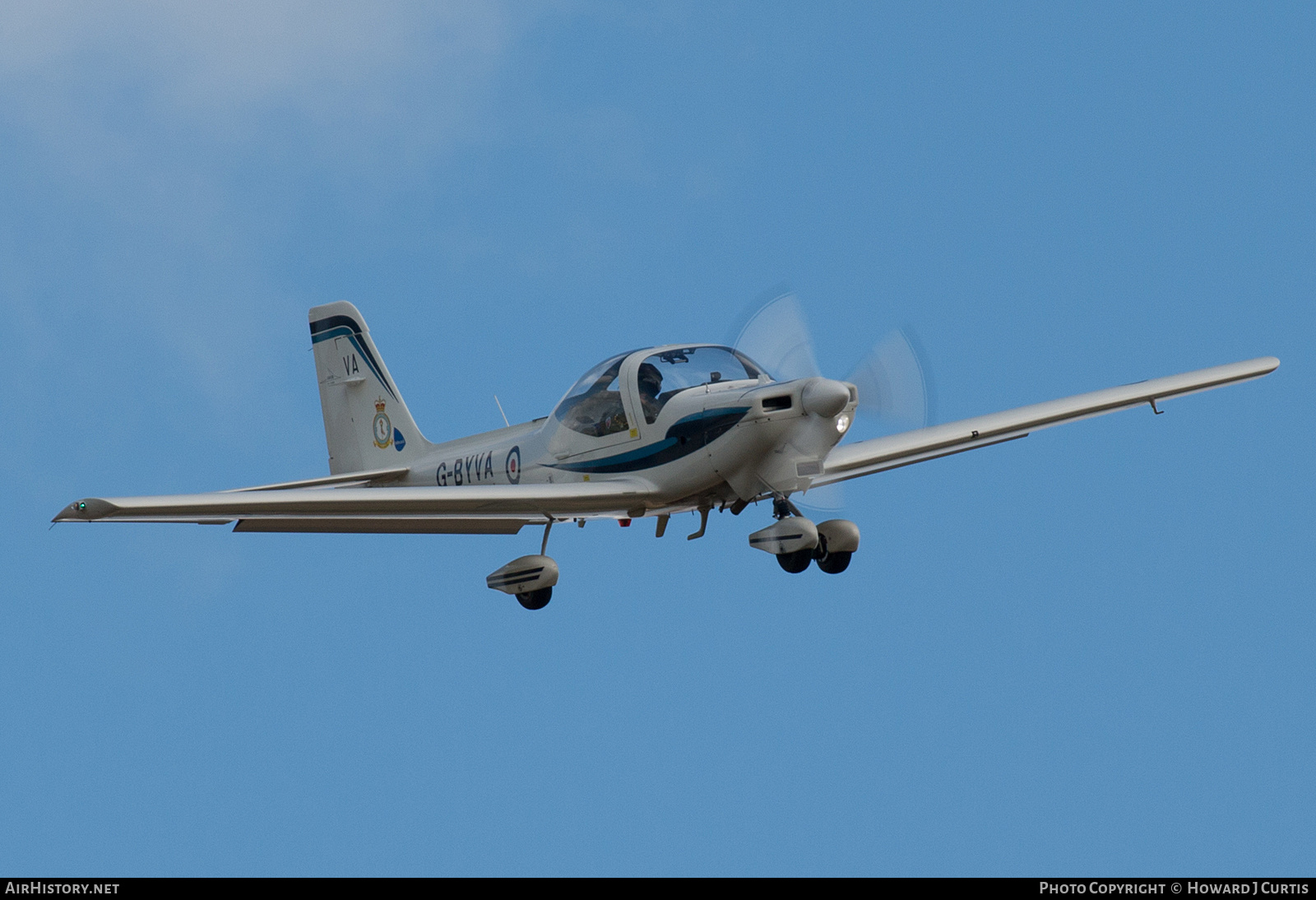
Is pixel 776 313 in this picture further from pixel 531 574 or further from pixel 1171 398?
pixel 1171 398

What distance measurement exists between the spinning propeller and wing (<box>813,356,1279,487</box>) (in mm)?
968

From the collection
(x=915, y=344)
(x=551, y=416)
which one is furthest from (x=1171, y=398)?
(x=551, y=416)

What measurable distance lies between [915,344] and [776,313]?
4.85 ft

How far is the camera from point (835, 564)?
16.1 meters

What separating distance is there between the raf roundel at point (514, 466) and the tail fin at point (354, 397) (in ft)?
11.3

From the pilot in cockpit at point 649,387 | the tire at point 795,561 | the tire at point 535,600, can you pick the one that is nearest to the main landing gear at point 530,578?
the tire at point 535,600

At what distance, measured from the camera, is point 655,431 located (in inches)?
614

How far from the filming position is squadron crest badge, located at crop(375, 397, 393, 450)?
2070 cm

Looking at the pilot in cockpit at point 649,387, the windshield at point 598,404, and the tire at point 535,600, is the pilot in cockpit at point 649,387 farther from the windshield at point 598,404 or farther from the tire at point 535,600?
the tire at point 535,600

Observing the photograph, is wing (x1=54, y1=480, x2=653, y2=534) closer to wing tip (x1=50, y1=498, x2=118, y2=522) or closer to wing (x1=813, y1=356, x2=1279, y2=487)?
wing tip (x1=50, y1=498, x2=118, y2=522)

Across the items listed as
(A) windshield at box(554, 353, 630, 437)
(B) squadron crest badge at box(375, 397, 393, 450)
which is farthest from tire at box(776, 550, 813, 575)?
(B) squadron crest badge at box(375, 397, 393, 450)

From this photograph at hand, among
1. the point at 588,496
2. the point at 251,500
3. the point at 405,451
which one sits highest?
the point at 405,451

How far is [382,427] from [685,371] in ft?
21.6

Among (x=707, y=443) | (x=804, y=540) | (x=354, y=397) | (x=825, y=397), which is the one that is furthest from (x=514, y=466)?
(x=354, y=397)
